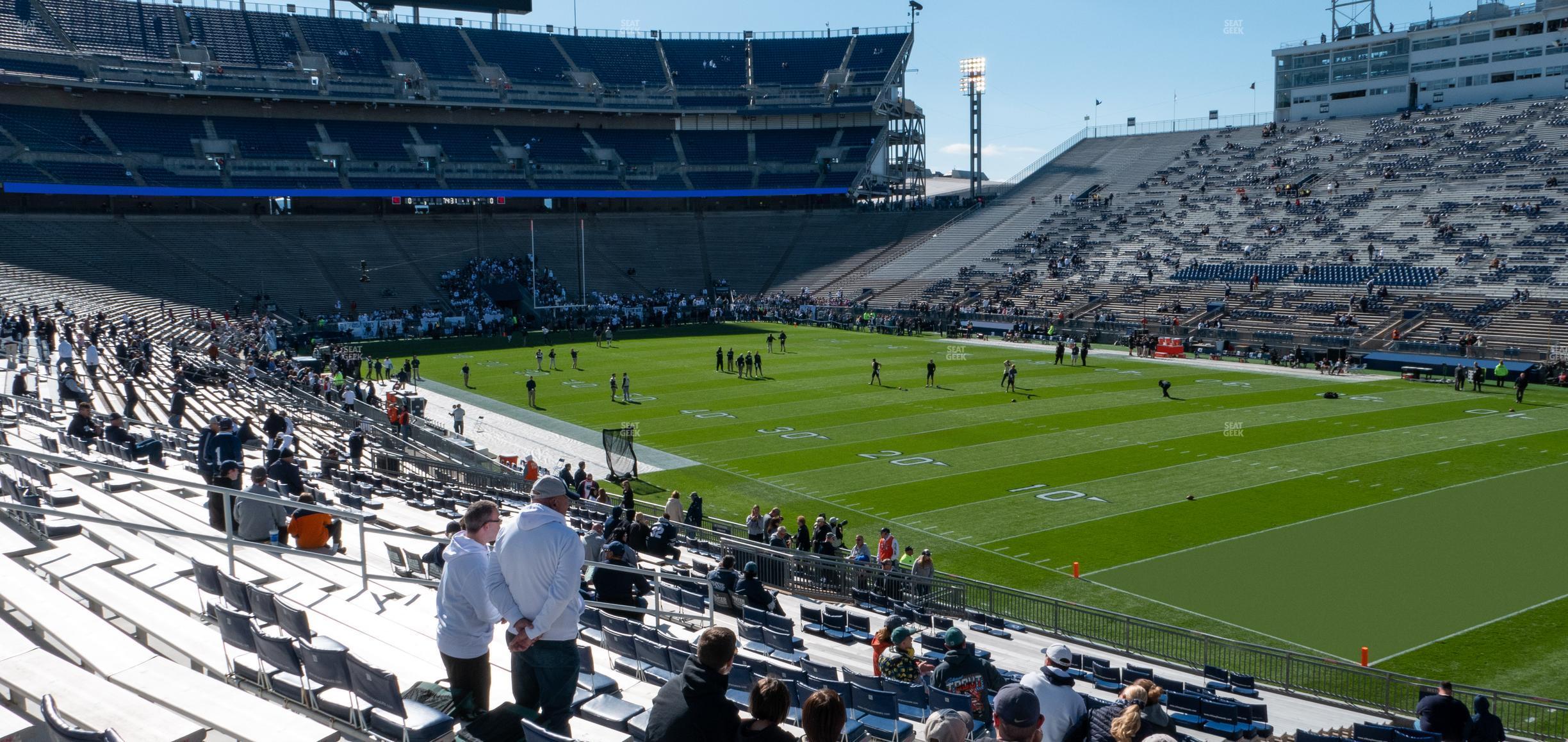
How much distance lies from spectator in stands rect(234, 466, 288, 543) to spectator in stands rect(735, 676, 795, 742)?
295 inches

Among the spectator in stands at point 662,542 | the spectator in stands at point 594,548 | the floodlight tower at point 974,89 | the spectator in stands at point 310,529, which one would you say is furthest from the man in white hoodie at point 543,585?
the floodlight tower at point 974,89

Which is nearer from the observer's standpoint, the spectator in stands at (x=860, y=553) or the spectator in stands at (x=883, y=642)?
the spectator in stands at (x=883, y=642)

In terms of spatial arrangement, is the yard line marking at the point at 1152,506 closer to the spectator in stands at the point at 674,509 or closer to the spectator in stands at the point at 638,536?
the spectator in stands at the point at 674,509

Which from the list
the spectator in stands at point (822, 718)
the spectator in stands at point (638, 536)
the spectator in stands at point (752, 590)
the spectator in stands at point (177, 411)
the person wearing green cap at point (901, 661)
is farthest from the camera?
the spectator in stands at point (177, 411)

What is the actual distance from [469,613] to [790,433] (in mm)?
25013

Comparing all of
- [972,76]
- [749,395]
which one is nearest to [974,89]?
[972,76]

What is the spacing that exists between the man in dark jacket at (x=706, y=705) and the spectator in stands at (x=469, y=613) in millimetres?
1476

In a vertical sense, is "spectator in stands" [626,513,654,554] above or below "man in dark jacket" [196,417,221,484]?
below

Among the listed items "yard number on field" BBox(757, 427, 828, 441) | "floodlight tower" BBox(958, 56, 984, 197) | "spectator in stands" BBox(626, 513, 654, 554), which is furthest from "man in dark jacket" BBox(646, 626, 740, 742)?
"floodlight tower" BBox(958, 56, 984, 197)

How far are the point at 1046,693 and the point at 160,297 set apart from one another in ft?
185

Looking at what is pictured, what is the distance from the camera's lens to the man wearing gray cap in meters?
5.34

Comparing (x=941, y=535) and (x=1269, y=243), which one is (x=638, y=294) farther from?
(x=941, y=535)

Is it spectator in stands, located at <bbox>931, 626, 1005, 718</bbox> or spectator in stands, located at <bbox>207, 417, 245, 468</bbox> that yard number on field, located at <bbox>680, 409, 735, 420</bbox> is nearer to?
spectator in stands, located at <bbox>207, 417, 245, 468</bbox>

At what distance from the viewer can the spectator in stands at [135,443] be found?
16.0m
